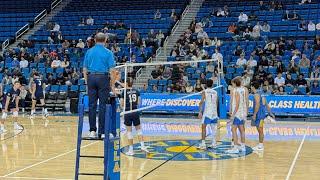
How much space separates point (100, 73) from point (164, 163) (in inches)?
174

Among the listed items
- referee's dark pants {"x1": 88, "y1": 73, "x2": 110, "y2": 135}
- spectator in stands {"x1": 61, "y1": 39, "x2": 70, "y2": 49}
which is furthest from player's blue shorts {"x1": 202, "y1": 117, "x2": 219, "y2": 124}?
spectator in stands {"x1": 61, "y1": 39, "x2": 70, "y2": 49}

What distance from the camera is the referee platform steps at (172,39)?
25853 millimetres

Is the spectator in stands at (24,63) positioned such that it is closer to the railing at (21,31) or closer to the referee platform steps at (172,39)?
the railing at (21,31)

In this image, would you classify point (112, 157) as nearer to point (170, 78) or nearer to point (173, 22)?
point (170, 78)

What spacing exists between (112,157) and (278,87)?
15180mm

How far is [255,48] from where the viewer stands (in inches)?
1000

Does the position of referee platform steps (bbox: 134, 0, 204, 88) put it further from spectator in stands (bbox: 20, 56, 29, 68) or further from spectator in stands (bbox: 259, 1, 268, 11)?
spectator in stands (bbox: 20, 56, 29, 68)

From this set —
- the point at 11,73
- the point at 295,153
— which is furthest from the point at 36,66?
the point at 295,153

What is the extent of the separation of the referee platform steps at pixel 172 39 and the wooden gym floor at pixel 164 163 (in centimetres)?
966

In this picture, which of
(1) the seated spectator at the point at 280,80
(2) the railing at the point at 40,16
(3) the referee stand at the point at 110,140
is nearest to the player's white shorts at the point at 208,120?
(3) the referee stand at the point at 110,140

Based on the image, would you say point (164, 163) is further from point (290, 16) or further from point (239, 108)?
point (290, 16)

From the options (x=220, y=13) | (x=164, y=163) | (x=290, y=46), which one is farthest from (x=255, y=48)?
(x=164, y=163)

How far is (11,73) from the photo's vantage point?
Result: 2783 cm

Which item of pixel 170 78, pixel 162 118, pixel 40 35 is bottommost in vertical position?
pixel 162 118
